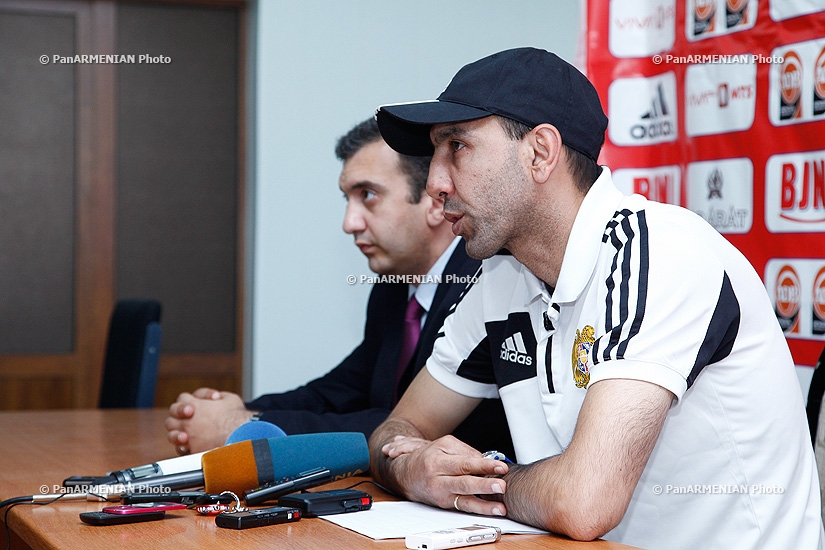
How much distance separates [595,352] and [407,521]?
33cm

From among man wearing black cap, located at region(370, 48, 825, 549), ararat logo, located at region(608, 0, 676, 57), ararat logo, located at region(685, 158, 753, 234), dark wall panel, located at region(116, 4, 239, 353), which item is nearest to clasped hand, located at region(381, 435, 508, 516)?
man wearing black cap, located at region(370, 48, 825, 549)

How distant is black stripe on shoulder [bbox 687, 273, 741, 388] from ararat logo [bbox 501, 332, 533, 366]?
29cm

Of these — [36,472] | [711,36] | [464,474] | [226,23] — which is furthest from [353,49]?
[464,474]

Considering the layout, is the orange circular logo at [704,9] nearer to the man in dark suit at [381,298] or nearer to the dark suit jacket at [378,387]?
the man in dark suit at [381,298]

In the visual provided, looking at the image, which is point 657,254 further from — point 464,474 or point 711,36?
point 711,36

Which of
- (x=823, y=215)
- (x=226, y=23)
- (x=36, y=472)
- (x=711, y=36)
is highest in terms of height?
(x=226, y=23)

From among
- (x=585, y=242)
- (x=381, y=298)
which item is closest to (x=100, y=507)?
(x=585, y=242)

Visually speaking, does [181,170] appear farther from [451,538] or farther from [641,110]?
[451,538]

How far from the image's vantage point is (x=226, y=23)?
14.8ft

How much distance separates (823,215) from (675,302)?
1002 millimetres

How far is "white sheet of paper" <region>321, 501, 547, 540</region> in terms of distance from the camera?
1.12m

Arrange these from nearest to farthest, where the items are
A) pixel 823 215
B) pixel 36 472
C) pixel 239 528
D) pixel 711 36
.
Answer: pixel 239 528 < pixel 36 472 < pixel 823 215 < pixel 711 36

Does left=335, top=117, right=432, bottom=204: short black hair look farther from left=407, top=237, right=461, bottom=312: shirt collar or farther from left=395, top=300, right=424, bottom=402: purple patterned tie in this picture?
left=395, top=300, right=424, bottom=402: purple patterned tie

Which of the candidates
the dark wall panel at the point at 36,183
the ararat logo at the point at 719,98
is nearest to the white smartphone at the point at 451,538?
the ararat logo at the point at 719,98
